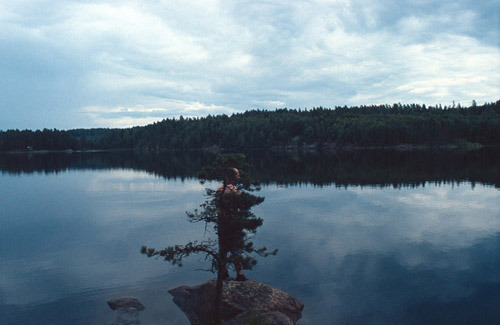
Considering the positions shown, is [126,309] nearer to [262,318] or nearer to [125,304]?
[125,304]

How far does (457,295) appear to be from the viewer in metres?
12.9

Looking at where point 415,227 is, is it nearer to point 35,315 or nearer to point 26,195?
point 35,315

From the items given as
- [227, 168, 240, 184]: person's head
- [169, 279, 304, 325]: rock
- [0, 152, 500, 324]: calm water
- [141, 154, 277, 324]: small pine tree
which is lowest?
[0, 152, 500, 324]: calm water

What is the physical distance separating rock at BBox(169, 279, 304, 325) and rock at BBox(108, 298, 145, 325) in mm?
1407

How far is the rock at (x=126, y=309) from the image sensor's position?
11273 mm

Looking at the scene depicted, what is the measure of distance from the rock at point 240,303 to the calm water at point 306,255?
1.63ft

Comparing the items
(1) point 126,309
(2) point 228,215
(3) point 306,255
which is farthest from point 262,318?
(3) point 306,255

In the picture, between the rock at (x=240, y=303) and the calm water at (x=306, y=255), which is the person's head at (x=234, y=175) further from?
the calm water at (x=306, y=255)

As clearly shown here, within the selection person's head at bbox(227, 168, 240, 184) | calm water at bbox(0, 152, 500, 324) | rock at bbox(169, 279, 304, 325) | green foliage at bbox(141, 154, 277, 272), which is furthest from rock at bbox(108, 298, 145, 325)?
person's head at bbox(227, 168, 240, 184)

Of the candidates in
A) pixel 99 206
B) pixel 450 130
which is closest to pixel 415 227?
pixel 99 206

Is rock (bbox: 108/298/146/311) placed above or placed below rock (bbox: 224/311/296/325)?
below

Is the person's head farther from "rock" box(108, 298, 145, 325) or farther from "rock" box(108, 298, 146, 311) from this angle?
"rock" box(108, 298, 146, 311)

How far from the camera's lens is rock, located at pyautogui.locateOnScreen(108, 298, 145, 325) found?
11.3 meters

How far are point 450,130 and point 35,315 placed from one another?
165 meters
